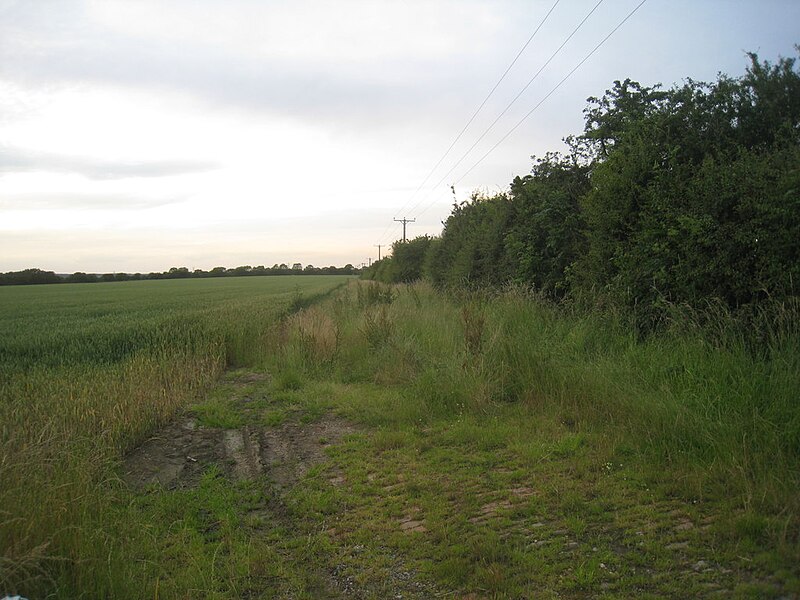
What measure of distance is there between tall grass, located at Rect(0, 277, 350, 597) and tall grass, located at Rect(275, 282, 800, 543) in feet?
11.2

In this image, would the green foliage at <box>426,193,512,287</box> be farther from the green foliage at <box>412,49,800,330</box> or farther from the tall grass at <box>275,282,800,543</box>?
the tall grass at <box>275,282,800,543</box>

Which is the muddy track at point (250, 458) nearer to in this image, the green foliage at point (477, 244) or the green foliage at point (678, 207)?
the green foliage at point (678, 207)

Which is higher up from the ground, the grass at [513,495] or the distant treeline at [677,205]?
the distant treeline at [677,205]

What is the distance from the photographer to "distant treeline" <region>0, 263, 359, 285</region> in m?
61.2

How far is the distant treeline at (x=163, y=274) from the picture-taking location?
201 ft

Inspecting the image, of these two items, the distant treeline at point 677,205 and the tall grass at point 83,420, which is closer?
the tall grass at point 83,420

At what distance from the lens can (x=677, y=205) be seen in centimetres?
712

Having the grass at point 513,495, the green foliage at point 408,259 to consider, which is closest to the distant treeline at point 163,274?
the green foliage at point 408,259

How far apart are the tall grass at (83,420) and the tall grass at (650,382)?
3.41m

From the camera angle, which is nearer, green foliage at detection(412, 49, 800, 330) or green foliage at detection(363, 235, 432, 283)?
green foliage at detection(412, 49, 800, 330)

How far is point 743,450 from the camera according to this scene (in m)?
4.00

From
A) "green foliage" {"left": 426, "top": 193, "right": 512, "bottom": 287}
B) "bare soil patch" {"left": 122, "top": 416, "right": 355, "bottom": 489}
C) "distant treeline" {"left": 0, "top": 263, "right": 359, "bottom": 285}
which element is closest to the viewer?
"bare soil patch" {"left": 122, "top": 416, "right": 355, "bottom": 489}

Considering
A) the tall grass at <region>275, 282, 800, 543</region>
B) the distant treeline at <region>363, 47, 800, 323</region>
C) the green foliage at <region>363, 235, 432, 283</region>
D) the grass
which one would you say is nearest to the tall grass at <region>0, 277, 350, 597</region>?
the grass

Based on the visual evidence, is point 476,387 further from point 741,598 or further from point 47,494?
point 47,494
